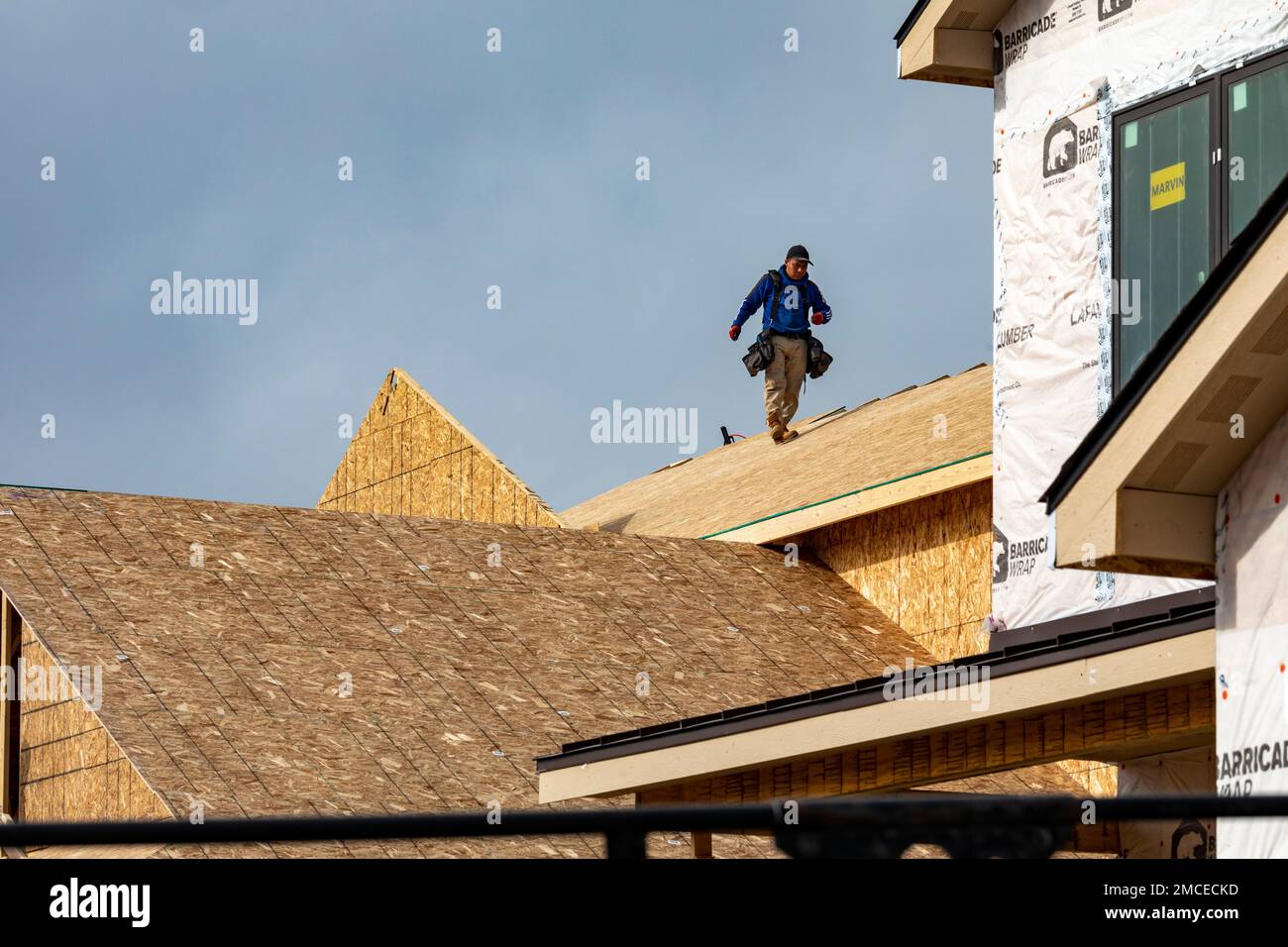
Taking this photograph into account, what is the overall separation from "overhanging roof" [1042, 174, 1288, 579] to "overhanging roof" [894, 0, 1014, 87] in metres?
5.94

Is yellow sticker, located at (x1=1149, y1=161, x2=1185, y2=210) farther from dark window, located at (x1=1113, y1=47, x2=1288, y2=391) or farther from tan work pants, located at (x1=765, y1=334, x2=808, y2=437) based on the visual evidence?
tan work pants, located at (x1=765, y1=334, x2=808, y2=437)

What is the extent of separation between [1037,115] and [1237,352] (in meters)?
5.64

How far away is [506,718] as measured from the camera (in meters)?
16.5

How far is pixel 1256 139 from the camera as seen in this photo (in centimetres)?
1084

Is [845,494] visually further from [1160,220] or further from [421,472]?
[1160,220]

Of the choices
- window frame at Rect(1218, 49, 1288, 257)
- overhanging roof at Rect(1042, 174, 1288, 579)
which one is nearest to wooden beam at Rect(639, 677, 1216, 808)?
overhanging roof at Rect(1042, 174, 1288, 579)

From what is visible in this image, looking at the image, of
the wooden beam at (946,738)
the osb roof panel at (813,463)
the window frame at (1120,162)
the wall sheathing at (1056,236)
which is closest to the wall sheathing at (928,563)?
the osb roof panel at (813,463)

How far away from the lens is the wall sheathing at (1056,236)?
11727 millimetres

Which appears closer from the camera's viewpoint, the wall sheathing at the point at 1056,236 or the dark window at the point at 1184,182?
the dark window at the point at 1184,182

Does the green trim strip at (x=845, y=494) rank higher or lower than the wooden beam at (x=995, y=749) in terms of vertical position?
higher

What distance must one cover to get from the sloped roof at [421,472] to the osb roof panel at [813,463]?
1730 millimetres

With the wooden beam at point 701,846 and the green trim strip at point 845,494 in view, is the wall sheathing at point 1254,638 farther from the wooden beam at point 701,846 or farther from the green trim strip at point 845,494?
the green trim strip at point 845,494

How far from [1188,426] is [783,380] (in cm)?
1583
